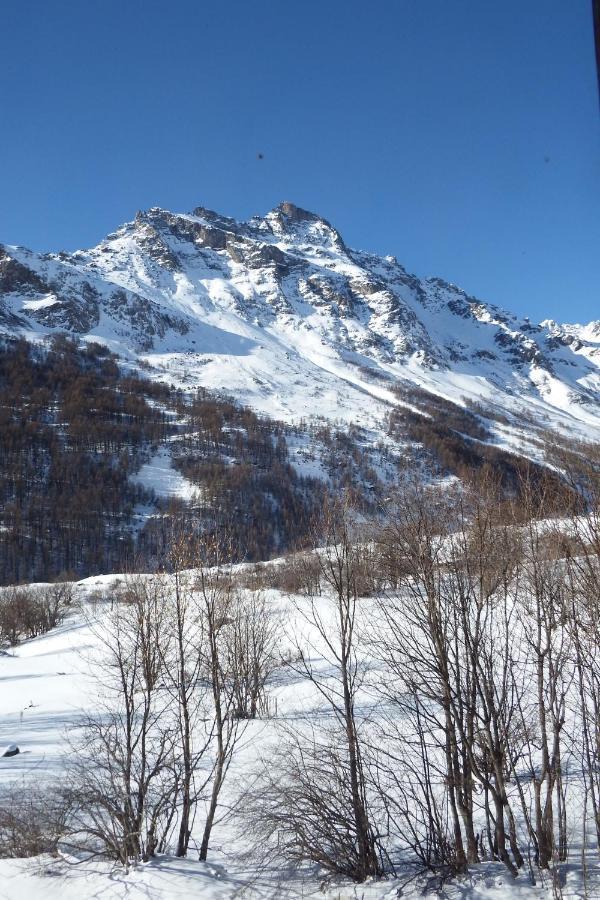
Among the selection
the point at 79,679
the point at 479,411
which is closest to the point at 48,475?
the point at 79,679

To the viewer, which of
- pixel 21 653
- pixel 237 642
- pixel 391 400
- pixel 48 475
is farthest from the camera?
pixel 391 400

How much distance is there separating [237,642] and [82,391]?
13578 cm

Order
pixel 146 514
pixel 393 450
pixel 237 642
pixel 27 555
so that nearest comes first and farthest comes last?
pixel 237 642 → pixel 27 555 → pixel 146 514 → pixel 393 450

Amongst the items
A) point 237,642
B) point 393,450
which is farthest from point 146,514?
point 237,642

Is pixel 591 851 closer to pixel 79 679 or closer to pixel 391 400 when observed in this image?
pixel 79 679

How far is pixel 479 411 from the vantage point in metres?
195

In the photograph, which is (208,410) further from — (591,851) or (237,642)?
(591,851)

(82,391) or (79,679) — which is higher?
(82,391)

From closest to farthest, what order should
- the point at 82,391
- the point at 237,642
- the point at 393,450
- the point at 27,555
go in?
the point at 237,642, the point at 27,555, the point at 393,450, the point at 82,391

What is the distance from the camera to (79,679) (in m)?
23.4

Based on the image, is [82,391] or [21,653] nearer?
[21,653]

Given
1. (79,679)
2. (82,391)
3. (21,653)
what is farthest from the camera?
(82,391)

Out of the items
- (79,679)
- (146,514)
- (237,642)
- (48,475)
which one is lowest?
(79,679)

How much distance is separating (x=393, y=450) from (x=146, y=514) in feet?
202
